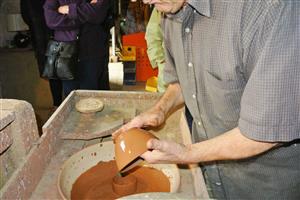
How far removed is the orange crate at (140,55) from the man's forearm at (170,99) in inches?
117

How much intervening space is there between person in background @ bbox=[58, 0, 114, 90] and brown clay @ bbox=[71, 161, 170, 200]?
1600 mm

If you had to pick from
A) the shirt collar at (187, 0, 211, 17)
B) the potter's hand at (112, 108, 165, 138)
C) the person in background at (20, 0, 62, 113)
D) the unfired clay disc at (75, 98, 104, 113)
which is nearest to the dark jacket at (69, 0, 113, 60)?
the person in background at (20, 0, 62, 113)

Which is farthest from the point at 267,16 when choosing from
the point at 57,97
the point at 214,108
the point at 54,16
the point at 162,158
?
the point at 57,97

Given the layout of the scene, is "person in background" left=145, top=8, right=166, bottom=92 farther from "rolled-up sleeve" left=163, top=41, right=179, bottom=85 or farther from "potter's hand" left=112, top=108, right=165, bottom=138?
"potter's hand" left=112, top=108, right=165, bottom=138

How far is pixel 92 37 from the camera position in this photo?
3.06 metres

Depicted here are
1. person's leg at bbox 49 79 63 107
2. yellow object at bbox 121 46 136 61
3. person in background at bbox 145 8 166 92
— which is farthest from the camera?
yellow object at bbox 121 46 136 61

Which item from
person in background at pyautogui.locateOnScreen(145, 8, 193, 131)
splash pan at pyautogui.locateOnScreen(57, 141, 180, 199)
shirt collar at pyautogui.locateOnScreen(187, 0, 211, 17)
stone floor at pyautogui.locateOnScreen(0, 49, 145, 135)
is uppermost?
shirt collar at pyautogui.locateOnScreen(187, 0, 211, 17)

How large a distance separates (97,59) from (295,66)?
7.90 ft

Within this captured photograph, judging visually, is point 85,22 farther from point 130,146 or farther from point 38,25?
point 130,146

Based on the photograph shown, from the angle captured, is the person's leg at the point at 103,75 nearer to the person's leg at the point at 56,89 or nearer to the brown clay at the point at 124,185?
the person's leg at the point at 56,89

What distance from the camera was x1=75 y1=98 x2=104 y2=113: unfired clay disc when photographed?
197 centimetres

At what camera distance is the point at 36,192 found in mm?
1407

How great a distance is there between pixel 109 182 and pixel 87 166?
138mm

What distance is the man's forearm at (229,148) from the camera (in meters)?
1.12
